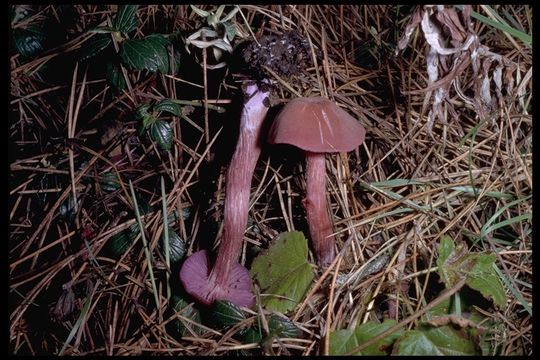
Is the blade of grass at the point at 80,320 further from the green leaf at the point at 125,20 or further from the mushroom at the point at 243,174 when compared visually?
the green leaf at the point at 125,20

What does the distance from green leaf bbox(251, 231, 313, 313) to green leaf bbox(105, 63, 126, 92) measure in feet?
3.30

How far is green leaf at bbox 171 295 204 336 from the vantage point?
1.58 m

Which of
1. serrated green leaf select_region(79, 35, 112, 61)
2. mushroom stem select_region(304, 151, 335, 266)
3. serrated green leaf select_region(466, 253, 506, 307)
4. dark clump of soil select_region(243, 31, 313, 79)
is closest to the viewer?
serrated green leaf select_region(466, 253, 506, 307)

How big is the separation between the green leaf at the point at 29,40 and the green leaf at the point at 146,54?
20.6 inches

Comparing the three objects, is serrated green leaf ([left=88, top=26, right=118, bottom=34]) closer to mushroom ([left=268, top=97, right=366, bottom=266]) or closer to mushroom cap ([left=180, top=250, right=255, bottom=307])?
mushroom ([left=268, top=97, right=366, bottom=266])

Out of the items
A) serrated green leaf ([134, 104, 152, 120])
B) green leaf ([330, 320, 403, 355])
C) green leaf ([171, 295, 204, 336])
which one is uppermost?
serrated green leaf ([134, 104, 152, 120])

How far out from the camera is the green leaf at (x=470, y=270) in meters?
1.39

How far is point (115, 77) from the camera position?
1800 millimetres

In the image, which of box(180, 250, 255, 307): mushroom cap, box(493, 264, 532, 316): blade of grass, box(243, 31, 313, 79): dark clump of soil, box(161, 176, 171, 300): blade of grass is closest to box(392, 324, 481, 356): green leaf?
box(493, 264, 532, 316): blade of grass

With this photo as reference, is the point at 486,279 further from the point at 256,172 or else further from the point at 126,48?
the point at 126,48

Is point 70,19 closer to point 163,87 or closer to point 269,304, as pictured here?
point 163,87

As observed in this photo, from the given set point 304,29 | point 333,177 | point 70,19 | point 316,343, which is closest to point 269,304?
point 316,343

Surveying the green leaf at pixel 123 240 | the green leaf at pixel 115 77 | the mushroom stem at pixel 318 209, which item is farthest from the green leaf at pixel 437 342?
the green leaf at pixel 115 77

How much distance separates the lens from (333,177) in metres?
1.83
